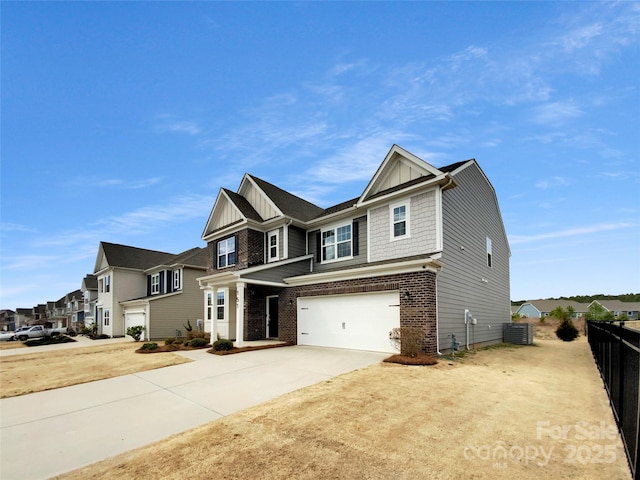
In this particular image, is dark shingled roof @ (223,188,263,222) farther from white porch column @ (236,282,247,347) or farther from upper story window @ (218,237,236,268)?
white porch column @ (236,282,247,347)

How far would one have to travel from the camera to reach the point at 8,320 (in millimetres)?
92312

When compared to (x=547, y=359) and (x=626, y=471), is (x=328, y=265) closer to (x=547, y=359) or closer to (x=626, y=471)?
(x=547, y=359)

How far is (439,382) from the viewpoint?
7664mm

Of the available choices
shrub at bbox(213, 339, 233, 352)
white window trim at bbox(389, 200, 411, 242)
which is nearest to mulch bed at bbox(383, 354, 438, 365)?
white window trim at bbox(389, 200, 411, 242)

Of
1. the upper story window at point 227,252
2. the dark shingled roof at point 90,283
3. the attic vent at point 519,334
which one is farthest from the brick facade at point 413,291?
the dark shingled roof at point 90,283

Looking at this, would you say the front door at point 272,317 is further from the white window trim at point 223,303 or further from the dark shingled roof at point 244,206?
the dark shingled roof at point 244,206

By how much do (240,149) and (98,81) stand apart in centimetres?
784

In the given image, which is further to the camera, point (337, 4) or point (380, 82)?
point (380, 82)

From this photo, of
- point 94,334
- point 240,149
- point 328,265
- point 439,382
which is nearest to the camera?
point 439,382

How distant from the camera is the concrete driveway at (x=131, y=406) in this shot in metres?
4.60

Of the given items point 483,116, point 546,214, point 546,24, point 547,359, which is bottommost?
point 547,359

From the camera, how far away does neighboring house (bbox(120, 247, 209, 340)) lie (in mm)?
24592

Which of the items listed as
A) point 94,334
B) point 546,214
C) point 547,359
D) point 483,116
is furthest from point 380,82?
point 94,334

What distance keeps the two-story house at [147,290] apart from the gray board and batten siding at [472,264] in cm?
2028
